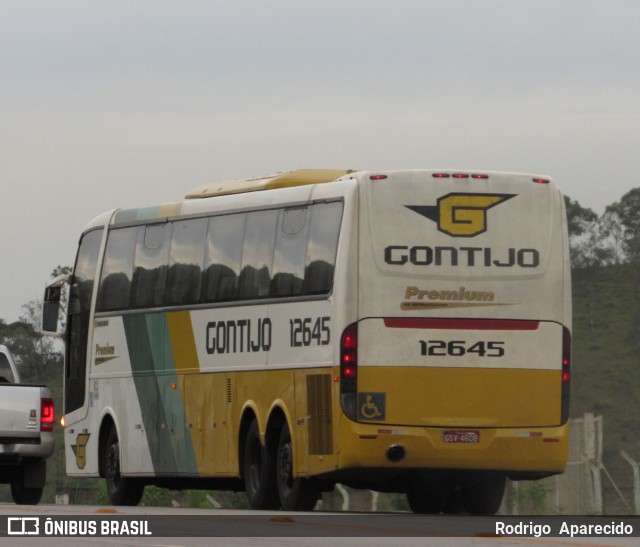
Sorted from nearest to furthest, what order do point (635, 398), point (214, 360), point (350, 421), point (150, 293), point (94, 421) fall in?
point (350, 421)
point (214, 360)
point (150, 293)
point (94, 421)
point (635, 398)

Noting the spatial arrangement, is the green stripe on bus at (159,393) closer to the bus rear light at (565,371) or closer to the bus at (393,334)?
the bus at (393,334)

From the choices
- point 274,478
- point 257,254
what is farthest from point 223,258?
point 274,478

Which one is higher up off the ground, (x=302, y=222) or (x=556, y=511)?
(x=302, y=222)

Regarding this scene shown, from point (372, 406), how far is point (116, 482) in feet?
22.4

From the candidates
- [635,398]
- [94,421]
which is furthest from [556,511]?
[635,398]

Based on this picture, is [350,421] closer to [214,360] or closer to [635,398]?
[214,360]

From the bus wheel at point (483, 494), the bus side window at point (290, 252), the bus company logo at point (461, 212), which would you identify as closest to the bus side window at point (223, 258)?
the bus side window at point (290, 252)

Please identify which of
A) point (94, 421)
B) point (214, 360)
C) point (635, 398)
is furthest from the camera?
point (635, 398)

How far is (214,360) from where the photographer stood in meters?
24.3

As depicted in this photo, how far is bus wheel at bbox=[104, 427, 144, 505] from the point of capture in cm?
2692

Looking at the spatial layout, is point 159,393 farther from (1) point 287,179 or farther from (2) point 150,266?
(1) point 287,179

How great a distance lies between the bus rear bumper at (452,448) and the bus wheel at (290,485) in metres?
1.14

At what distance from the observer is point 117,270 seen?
88.2 ft
